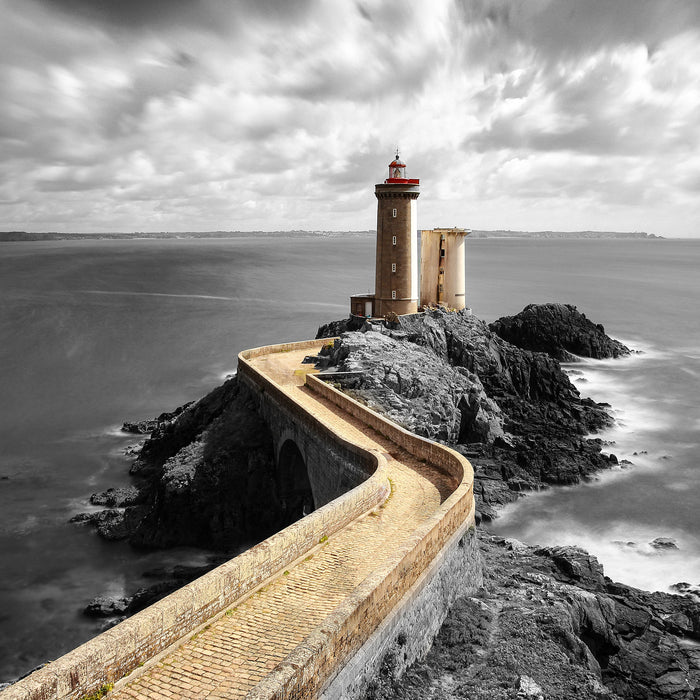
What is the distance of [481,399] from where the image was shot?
28.5m

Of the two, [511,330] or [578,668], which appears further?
[511,330]

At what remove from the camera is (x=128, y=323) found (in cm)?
6788

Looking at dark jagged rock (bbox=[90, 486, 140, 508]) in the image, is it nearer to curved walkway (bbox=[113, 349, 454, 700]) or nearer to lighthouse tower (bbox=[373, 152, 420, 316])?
curved walkway (bbox=[113, 349, 454, 700])

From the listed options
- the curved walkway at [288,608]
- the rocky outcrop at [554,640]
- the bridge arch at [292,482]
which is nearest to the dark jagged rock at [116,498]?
the bridge arch at [292,482]

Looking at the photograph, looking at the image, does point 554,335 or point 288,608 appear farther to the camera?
point 554,335

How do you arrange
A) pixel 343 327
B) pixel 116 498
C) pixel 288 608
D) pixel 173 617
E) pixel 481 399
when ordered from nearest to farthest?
pixel 173 617 → pixel 288 608 → pixel 116 498 → pixel 481 399 → pixel 343 327

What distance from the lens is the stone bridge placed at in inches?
301

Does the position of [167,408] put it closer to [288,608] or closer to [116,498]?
[116,498]

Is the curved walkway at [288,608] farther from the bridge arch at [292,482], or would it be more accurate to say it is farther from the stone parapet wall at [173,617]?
the bridge arch at [292,482]

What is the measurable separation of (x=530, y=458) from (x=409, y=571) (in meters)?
17.0

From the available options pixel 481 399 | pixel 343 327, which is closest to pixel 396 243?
pixel 343 327

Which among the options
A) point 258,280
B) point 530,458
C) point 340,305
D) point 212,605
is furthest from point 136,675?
point 258,280

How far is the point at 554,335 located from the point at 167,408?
29.6 metres

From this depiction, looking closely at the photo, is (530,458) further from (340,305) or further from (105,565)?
(340,305)
